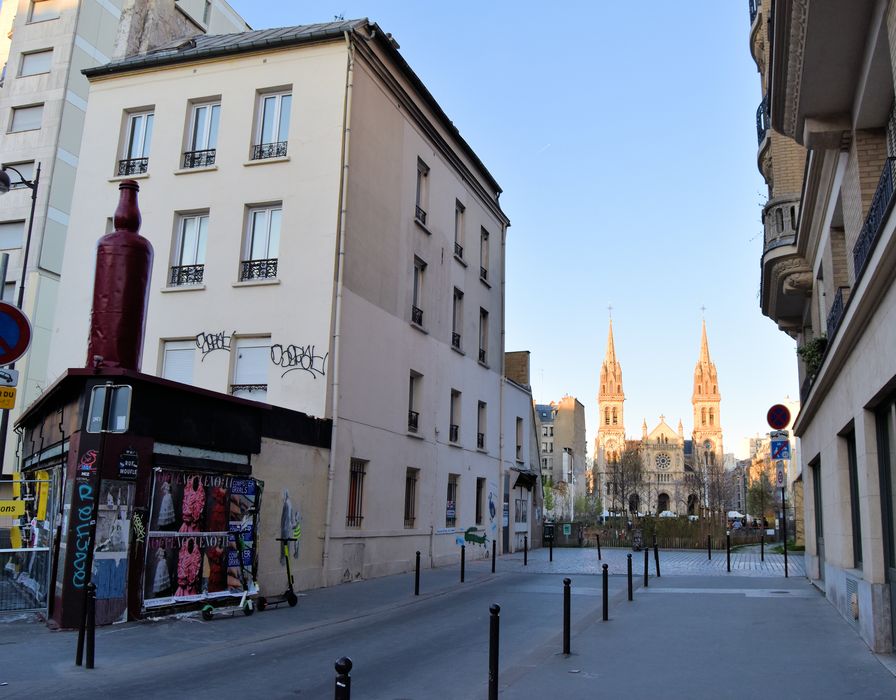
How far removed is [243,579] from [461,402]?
45.4 feet

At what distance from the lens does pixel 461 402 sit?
87.0 ft

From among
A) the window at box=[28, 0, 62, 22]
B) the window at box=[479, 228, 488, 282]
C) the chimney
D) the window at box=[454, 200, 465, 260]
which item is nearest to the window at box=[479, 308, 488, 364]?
the window at box=[479, 228, 488, 282]

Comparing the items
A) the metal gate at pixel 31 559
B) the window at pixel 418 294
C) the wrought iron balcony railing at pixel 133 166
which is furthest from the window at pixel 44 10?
the metal gate at pixel 31 559

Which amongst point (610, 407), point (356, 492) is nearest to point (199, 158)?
point (356, 492)

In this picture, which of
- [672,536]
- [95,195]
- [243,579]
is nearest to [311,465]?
[243,579]

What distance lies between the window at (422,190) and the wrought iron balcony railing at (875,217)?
52.2ft

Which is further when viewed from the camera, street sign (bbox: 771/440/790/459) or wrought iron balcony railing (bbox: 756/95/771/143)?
wrought iron balcony railing (bbox: 756/95/771/143)

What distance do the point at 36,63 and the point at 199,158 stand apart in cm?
2111

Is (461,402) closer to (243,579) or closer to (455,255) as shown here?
(455,255)

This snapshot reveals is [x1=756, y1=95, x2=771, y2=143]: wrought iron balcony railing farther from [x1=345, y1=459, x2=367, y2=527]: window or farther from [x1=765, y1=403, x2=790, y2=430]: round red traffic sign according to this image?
[x1=345, y1=459, x2=367, y2=527]: window

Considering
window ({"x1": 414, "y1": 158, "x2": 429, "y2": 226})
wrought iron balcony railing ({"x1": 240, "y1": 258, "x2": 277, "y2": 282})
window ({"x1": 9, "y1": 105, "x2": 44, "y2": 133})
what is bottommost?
wrought iron balcony railing ({"x1": 240, "y1": 258, "x2": 277, "y2": 282})

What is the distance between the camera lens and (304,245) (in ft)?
63.5

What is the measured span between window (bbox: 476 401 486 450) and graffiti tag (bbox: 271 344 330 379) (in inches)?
430

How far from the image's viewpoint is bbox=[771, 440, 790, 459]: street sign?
60.8 feet
